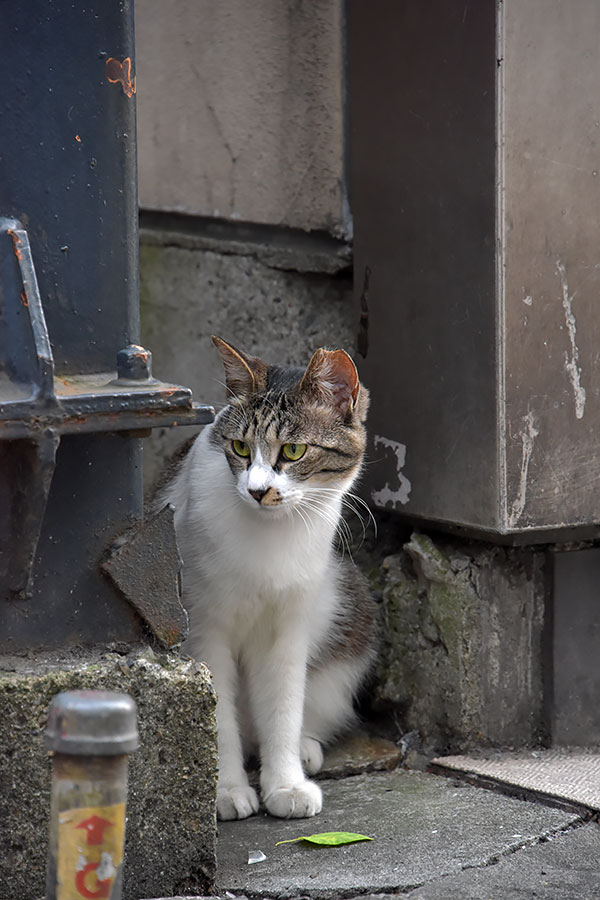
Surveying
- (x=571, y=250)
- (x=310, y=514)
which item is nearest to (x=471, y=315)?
(x=571, y=250)

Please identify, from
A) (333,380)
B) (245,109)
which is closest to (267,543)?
(333,380)

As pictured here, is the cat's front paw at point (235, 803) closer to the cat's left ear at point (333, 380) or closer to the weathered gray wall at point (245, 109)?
the cat's left ear at point (333, 380)

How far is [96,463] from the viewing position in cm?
226

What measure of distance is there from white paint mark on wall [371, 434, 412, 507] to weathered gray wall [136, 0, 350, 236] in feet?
2.30

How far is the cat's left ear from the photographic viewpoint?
9.10 feet

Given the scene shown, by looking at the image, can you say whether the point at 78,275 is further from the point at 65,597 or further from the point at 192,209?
the point at 192,209

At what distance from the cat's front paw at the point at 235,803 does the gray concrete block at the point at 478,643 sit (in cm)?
69

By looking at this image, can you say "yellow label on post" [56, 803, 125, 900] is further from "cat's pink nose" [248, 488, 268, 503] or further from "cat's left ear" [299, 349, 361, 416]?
"cat's left ear" [299, 349, 361, 416]

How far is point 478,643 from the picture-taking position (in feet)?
10.5

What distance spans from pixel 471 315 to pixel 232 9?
4.45 feet

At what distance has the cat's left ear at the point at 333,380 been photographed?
9.10 feet

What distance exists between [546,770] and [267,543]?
1.03 metres

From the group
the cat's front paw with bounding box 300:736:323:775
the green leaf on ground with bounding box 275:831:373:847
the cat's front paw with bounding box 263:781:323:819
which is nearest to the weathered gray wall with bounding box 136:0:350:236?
the cat's front paw with bounding box 300:736:323:775

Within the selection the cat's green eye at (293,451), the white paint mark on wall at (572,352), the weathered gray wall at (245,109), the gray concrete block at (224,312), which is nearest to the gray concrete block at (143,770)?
the cat's green eye at (293,451)
